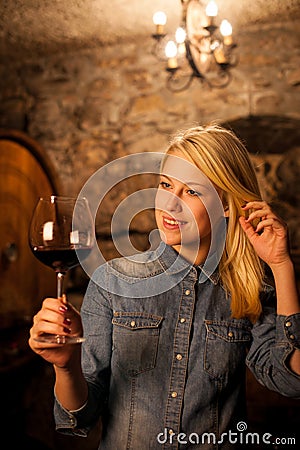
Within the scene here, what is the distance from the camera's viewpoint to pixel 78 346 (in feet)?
3.23

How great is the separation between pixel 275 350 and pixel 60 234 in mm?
538

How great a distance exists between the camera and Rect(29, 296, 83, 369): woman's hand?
2.93 feet

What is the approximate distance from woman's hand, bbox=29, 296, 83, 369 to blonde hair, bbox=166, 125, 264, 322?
1.44 ft

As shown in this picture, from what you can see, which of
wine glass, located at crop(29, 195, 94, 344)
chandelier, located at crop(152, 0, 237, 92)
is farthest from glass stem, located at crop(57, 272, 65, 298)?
chandelier, located at crop(152, 0, 237, 92)

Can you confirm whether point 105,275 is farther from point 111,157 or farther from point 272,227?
point 111,157

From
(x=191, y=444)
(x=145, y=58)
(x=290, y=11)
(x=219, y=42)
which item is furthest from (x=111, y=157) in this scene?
(x=191, y=444)

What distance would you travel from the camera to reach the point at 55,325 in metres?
0.89

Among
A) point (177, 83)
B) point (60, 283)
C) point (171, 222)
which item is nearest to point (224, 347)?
point (171, 222)

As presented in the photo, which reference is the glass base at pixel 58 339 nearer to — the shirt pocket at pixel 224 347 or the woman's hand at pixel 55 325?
the woman's hand at pixel 55 325

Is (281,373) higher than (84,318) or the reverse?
the reverse

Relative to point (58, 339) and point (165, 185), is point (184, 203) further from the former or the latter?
point (58, 339)

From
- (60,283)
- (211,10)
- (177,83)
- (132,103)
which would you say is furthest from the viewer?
(132,103)

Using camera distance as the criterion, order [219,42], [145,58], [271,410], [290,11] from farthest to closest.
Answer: [145,58], [290,11], [219,42], [271,410]

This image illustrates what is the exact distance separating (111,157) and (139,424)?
2.07 metres
